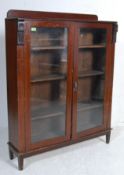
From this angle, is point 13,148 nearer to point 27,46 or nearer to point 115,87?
point 27,46

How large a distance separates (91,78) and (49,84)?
1.69 feet

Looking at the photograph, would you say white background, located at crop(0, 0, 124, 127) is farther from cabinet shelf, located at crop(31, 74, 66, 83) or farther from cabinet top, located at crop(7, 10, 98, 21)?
cabinet shelf, located at crop(31, 74, 66, 83)

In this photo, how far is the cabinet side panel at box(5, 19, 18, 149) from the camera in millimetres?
2276

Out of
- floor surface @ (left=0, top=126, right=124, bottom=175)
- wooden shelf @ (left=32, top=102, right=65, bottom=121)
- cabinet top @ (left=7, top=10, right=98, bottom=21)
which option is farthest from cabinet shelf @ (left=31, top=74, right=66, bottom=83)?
floor surface @ (left=0, top=126, right=124, bottom=175)

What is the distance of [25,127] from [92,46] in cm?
106

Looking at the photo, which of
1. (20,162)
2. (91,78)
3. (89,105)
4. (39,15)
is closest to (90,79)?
(91,78)

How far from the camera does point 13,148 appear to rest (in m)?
2.53

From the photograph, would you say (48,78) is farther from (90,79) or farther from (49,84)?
(90,79)

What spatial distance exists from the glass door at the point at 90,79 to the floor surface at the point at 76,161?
223mm

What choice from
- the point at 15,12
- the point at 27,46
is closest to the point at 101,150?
the point at 27,46

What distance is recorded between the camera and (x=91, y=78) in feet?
9.39

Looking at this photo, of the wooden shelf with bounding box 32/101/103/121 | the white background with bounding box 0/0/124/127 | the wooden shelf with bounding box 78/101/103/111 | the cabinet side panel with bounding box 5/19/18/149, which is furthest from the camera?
the white background with bounding box 0/0/124/127

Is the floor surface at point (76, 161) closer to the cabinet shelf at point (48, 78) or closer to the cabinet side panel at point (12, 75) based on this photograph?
the cabinet side panel at point (12, 75)

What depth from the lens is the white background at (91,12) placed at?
3004mm
